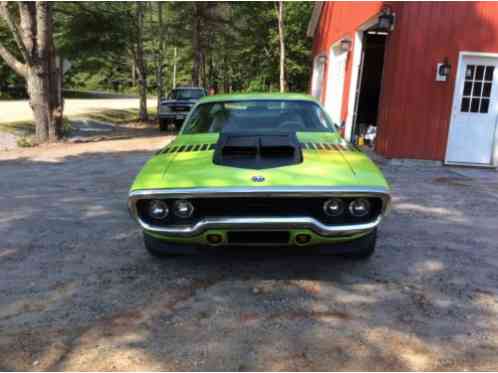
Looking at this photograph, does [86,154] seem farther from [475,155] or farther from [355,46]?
[475,155]

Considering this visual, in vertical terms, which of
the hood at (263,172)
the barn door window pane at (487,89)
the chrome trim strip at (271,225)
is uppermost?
the barn door window pane at (487,89)

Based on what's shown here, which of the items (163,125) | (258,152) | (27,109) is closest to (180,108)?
(163,125)

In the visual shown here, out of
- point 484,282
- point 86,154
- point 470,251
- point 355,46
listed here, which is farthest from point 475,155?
point 86,154

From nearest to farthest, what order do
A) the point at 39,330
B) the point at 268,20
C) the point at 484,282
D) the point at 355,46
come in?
1. the point at 39,330
2. the point at 484,282
3. the point at 355,46
4. the point at 268,20

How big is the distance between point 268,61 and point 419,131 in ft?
100.0

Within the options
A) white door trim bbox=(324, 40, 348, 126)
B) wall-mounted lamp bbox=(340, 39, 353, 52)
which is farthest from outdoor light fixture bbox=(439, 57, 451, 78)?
white door trim bbox=(324, 40, 348, 126)

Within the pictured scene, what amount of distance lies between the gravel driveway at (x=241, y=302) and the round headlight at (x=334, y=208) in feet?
2.03

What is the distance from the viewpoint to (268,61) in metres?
38.2

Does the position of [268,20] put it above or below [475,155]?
above

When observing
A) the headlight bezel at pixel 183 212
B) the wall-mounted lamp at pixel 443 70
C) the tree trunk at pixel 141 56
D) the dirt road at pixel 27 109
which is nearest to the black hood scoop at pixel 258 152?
the headlight bezel at pixel 183 212

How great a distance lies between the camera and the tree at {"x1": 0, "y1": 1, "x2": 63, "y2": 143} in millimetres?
12078

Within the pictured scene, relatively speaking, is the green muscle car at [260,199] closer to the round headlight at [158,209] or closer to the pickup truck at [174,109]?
the round headlight at [158,209]

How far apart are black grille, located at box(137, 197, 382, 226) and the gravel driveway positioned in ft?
1.90

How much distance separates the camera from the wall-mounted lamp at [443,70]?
352 inches
